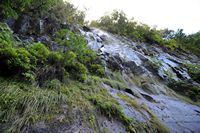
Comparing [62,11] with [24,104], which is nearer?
[24,104]

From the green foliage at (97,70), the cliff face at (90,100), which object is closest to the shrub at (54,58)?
the cliff face at (90,100)

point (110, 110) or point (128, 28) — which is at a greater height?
point (128, 28)

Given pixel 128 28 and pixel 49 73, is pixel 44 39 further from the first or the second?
pixel 128 28

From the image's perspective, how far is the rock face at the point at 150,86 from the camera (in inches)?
168

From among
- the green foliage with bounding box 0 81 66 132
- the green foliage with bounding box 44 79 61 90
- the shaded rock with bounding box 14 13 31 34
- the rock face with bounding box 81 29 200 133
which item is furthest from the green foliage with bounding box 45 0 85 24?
the green foliage with bounding box 0 81 66 132

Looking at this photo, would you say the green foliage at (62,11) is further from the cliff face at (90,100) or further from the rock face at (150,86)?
the rock face at (150,86)

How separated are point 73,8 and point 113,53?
2.76 metres

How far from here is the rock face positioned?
168 inches

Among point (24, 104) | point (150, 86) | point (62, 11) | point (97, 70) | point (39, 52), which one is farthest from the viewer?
point (62, 11)

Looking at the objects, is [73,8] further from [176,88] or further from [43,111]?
[43,111]

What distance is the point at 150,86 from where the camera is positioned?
6.18m

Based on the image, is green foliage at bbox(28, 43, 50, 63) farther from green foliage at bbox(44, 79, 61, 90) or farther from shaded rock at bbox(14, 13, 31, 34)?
shaded rock at bbox(14, 13, 31, 34)

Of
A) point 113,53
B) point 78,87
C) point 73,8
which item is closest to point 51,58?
point 78,87

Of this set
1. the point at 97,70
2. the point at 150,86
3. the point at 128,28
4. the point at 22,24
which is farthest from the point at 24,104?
the point at 128,28
